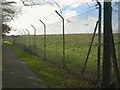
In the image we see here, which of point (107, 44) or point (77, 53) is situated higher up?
point (107, 44)

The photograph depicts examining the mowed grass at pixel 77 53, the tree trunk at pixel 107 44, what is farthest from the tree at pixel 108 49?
the mowed grass at pixel 77 53

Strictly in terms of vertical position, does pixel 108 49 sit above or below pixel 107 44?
below

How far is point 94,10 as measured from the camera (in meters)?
9.29

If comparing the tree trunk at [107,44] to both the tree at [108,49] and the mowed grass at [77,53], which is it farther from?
the mowed grass at [77,53]

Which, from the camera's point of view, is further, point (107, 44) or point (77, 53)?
point (77, 53)

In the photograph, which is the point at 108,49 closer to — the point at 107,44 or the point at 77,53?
the point at 107,44

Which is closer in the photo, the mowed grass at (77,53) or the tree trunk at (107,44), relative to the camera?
the tree trunk at (107,44)

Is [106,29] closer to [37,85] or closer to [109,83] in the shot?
[109,83]

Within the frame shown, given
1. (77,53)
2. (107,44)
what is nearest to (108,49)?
(107,44)

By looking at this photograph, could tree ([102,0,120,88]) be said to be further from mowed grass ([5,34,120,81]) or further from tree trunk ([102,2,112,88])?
mowed grass ([5,34,120,81])

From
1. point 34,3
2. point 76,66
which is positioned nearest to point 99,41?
point 76,66

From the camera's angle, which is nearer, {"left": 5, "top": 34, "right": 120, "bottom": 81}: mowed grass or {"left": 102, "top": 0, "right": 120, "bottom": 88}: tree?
{"left": 102, "top": 0, "right": 120, "bottom": 88}: tree

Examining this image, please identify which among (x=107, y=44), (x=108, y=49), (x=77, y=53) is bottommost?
(x=77, y=53)

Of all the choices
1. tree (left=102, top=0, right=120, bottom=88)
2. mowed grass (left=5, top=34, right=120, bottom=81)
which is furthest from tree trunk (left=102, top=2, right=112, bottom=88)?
mowed grass (left=5, top=34, right=120, bottom=81)
